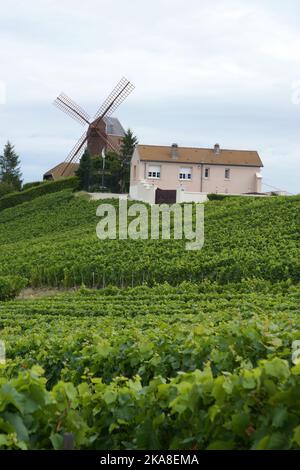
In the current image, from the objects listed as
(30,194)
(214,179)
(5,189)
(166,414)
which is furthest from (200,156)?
(166,414)

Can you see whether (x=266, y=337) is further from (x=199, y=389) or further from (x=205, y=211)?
(x=205, y=211)

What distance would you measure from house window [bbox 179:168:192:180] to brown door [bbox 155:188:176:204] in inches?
503

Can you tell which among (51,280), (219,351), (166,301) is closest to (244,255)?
(166,301)

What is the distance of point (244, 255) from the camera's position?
30062mm

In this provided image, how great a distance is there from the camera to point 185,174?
66.4 metres

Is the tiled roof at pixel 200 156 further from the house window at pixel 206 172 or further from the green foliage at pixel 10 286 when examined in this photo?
the green foliage at pixel 10 286

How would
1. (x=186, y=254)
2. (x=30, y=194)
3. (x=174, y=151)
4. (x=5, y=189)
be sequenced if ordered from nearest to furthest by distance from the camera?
(x=186, y=254), (x=30, y=194), (x=174, y=151), (x=5, y=189)

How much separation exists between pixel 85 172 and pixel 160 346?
175 ft

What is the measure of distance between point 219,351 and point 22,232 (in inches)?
1840

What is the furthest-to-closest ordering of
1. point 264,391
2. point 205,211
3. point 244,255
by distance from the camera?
1. point 205,211
2. point 244,255
3. point 264,391

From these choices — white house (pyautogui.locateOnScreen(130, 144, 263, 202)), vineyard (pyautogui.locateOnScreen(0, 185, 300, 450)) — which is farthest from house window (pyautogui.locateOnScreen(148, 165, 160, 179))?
vineyard (pyautogui.locateOnScreen(0, 185, 300, 450))

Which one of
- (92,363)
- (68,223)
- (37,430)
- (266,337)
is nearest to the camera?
(37,430)

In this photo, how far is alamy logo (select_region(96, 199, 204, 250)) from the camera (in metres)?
37.7

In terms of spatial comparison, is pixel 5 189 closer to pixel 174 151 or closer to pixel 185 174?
pixel 174 151
